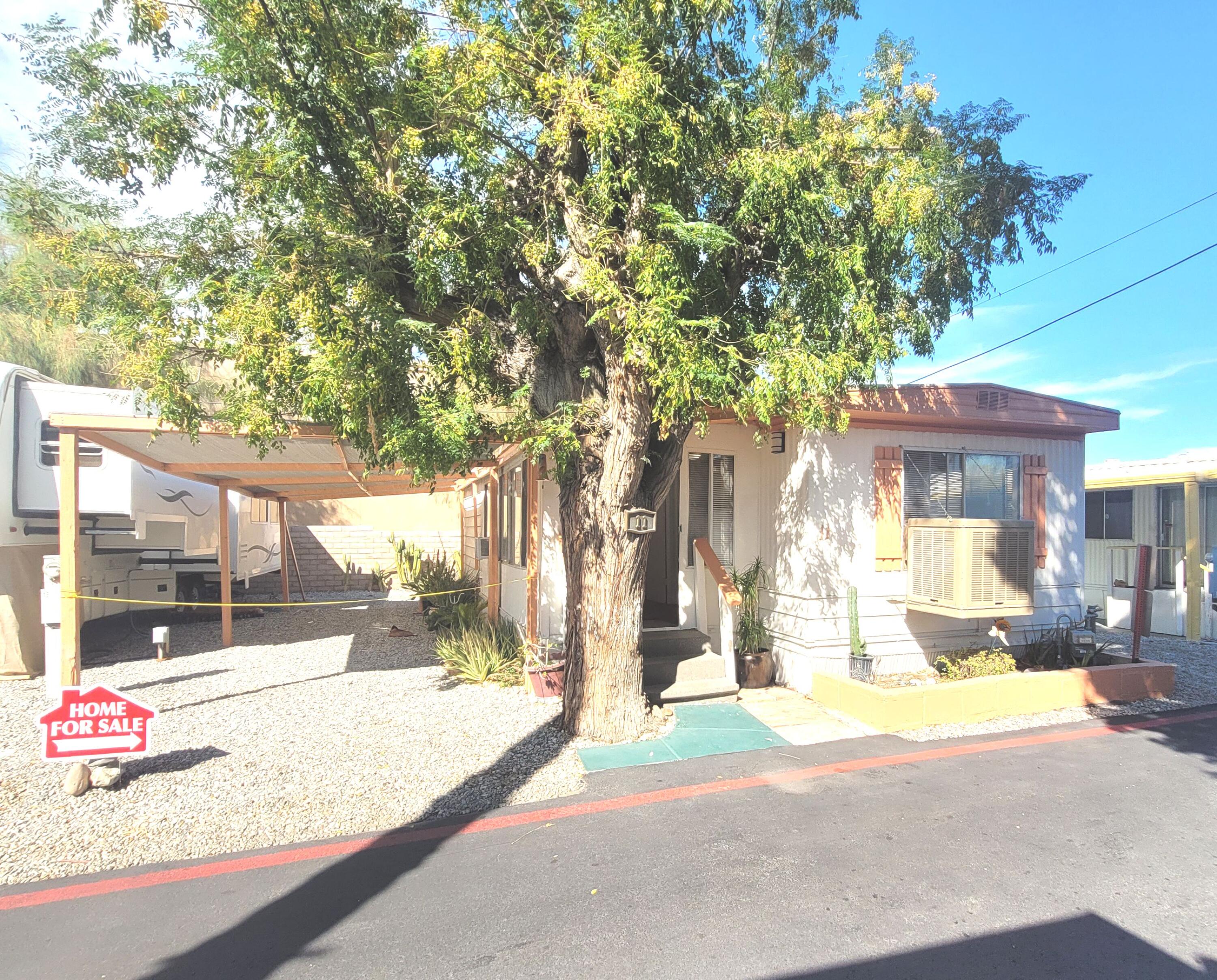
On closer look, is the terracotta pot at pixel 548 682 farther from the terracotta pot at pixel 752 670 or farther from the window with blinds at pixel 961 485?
the window with blinds at pixel 961 485

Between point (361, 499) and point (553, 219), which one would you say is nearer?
point (553, 219)

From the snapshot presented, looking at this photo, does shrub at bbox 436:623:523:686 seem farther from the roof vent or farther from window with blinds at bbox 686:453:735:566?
the roof vent

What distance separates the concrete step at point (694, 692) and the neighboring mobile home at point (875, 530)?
0.03m

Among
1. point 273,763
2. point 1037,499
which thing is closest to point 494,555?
point 273,763

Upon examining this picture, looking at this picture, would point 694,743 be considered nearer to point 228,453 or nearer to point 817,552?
point 817,552

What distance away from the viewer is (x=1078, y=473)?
8.69 m

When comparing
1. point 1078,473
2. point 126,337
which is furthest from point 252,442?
point 1078,473

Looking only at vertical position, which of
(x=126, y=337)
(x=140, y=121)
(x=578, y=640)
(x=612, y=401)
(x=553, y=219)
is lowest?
(x=578, y=640)

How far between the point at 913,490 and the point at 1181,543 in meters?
A: 6.03

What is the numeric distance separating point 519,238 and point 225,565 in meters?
7.19

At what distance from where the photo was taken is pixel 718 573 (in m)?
7.57

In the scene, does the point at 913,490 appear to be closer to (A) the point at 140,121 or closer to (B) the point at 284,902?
(B) the point at 284,902

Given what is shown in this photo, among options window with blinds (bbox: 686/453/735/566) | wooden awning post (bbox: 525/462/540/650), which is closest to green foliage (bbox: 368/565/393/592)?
wooden awning post (bbox: 525/462/540/650)

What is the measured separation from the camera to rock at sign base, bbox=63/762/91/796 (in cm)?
466
